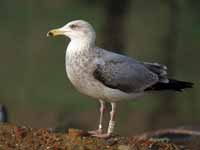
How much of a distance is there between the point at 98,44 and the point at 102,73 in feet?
21.5

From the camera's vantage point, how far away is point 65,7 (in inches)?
572

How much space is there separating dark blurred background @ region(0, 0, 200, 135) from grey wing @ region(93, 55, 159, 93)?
441cm

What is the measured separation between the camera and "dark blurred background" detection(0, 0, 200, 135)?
12078mm

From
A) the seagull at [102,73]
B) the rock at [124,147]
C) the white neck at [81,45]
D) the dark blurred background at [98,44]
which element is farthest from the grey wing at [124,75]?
the dark blurred background at [98,44]

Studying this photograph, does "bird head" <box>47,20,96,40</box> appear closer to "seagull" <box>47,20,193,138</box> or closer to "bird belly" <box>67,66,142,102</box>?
"seagull" <box>47,20,193,138</box>

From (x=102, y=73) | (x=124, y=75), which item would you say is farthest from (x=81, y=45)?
(x=124, y=75)

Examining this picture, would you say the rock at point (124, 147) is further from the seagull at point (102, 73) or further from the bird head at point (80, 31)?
the bird head at point (80, 31)

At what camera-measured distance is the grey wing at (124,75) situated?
22.0ft

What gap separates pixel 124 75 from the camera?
6.81m

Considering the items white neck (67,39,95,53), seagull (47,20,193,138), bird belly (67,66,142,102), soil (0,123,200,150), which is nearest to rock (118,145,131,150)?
soil (0,123,200,150)

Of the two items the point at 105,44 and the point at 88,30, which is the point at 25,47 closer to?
the point at 105,44

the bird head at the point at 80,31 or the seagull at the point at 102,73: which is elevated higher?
the bird head at the point at 80,31

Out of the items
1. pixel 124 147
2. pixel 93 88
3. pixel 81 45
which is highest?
pixel 81 45

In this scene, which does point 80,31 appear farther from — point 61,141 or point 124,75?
point 61,141
